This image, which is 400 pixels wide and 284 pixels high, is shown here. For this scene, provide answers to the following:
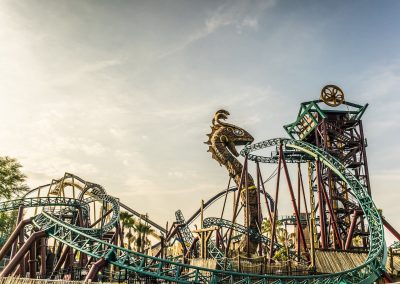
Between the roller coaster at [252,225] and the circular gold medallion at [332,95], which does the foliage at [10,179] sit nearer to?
the roller coaster at [252,225]

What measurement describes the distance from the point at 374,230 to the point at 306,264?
148 inches

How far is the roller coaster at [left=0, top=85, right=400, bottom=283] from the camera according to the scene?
14359mm

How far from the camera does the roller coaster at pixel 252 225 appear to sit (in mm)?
14359

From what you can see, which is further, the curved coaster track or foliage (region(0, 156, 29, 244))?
foliage (region(0, 156, 29, 244))

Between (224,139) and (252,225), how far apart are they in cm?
654

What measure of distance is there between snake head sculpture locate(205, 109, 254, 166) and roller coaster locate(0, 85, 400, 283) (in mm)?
78

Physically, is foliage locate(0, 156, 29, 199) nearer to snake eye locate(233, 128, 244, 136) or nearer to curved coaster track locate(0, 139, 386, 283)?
curved coaster track locate(0, 139, 386, 283)

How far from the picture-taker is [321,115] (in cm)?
2411

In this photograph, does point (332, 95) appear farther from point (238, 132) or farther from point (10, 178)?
point (10, 178)

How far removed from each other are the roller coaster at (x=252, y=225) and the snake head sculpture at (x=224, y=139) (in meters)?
0.08

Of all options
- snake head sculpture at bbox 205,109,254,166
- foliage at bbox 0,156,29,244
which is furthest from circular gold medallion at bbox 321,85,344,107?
foliage at bbox 0,156,29,244

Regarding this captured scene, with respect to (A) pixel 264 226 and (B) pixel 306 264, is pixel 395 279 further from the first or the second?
(A) pixel 264 226

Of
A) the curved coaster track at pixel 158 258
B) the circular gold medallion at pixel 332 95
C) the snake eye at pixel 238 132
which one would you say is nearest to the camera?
the curved coaster track at pixel 158 258

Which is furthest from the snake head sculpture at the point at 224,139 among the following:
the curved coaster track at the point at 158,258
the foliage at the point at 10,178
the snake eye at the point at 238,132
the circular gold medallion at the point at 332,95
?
the foliage at the point at 10,178
